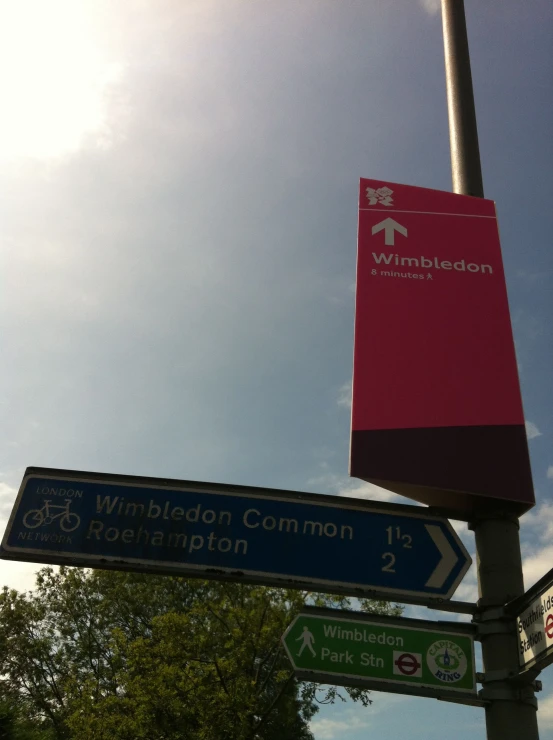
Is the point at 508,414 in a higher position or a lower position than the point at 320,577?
higher

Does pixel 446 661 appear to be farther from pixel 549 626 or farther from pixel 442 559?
pixel 549 626

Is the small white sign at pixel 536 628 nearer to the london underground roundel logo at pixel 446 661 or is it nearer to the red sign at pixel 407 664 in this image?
the london underground roundel logo at pixel 446 661

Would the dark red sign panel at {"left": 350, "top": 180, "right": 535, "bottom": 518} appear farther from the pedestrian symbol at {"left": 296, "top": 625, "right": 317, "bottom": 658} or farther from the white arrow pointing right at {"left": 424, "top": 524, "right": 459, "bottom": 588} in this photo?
the pedestrian symbol at {"left": 296, "top": 625, "right": 317, "bottom": 658}

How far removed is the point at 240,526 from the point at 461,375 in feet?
5.87

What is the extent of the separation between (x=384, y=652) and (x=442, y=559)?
63 centimetres

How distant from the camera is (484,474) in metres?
3.96

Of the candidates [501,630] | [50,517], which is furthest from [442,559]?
[50,517]

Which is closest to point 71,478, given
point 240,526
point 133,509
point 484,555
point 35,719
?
point 133,509

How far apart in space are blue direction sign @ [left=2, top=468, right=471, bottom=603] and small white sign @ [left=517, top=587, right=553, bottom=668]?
50 centimetres

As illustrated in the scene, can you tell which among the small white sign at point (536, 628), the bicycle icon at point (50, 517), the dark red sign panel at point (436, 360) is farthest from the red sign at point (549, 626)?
the bicycle icon at point (50, 517)

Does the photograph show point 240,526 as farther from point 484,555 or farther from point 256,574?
point 484,555

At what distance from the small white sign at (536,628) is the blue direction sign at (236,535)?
0.50m

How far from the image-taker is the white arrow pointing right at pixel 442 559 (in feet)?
12.6

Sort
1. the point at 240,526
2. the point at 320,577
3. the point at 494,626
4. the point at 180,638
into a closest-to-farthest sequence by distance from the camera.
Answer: the point at 494,626 → the point at 320,577 → the point at 240,526 → the point at 180,638
